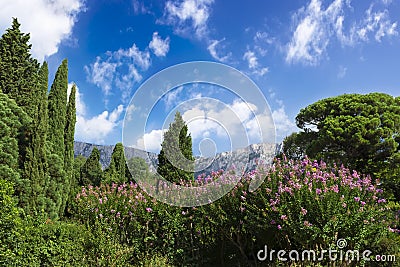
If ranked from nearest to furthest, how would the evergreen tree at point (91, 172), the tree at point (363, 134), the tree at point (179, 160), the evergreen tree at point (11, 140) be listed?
1. the evergreen tree at point (11, 140)
2. the tree at point (179, 160)
3. the tree at point (363, 134)
4. the evergreen tree at point (91, 172)

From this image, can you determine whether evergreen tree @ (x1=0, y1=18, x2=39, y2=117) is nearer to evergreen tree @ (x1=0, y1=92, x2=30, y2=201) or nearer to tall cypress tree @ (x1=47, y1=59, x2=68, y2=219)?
tall cypress tree @ (x1=47, y1=59, x2=68, y2=219)

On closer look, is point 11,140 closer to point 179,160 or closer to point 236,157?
point 179,160

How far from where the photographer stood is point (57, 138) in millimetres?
9719

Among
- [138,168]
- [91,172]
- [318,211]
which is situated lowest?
[318,211]

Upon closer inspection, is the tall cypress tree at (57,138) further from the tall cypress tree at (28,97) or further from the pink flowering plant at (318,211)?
the pink flowering plant at (318,211)

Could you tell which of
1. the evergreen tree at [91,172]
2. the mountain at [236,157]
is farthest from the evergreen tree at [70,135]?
the evergreen tree at [91,172]

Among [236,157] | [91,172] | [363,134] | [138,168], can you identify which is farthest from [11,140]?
[363,134]

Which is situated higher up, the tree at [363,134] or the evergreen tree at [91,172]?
the tree at [363,134]

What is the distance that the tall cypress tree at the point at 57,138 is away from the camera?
898cm

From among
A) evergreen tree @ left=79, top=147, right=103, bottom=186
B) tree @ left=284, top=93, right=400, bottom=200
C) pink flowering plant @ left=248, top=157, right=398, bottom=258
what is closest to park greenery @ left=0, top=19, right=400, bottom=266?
pink flowering plant @ left=248, top=157, right=398, bottom=258

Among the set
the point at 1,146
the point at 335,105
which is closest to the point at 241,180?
the point at 1,146

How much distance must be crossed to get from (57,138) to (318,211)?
7717 mm

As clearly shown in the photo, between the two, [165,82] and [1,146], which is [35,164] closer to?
[1,146]

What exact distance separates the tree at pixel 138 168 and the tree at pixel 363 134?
757 cm
